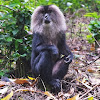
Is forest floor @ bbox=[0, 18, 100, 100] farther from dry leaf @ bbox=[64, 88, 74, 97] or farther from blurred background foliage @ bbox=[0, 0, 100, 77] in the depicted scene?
blurred background foliage @ bbox=[0, 0, 100, 77]

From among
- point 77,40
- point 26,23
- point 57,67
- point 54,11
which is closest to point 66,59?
point 57,67

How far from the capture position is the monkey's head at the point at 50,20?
3.67 m

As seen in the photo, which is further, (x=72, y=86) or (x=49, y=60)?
(x=72, y=86)

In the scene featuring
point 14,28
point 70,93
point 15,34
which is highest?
point 14,28

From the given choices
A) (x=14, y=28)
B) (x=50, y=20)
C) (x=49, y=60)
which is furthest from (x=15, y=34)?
(x=49, y=60)

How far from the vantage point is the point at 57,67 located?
3750 millimetres

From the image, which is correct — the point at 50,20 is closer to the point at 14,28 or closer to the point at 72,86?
the point at 14,28

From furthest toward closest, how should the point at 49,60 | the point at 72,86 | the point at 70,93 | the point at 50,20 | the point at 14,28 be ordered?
the point at 14,28 → the point at 50,20 → the point at 72,86 → the point at 49,60 → the point at 70,93

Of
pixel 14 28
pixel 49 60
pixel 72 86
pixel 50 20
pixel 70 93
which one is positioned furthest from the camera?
pixel 14 28

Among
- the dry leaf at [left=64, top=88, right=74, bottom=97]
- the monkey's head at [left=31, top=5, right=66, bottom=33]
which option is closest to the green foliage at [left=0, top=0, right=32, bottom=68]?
the monkey's head at [left=31, top=5, right=66, bottom=33]

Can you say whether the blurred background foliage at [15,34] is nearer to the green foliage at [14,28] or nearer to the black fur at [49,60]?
the green foliage at [14,28]

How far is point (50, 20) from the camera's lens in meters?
3.63

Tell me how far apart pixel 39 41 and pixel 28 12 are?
39.5 inches

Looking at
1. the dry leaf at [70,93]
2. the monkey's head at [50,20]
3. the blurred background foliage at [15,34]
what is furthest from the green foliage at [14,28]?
the dry leaf at [70,93]
